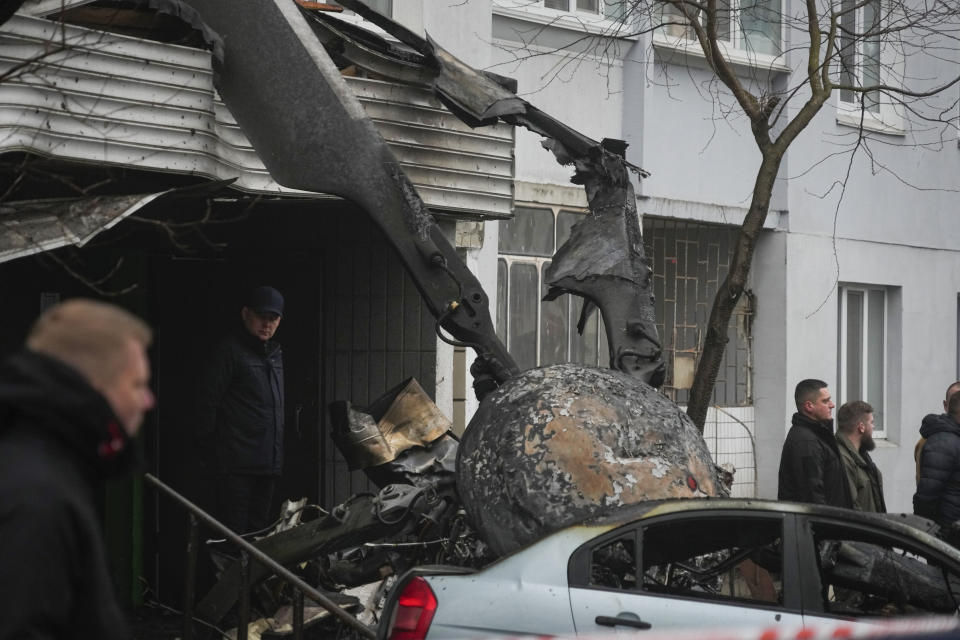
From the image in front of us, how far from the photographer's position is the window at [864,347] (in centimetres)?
1575

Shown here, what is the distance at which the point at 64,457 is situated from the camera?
2.72 metres

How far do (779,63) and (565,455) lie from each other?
8.66 meters

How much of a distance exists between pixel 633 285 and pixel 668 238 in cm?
577

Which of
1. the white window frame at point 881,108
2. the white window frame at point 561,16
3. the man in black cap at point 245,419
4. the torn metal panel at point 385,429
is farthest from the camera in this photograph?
the white window frame at point 881,108

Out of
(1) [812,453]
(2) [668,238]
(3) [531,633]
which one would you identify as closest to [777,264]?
(2) [668,238]

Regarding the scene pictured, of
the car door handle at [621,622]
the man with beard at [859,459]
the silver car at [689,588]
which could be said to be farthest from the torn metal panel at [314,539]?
the man with beard at [859,459]

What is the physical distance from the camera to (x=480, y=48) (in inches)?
450

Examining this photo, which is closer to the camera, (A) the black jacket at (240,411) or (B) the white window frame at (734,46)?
(A) the black jacket at (240,411)

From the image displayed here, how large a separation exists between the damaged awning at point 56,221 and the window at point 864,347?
34.2ft

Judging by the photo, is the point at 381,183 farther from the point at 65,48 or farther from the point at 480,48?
the point at 480,48

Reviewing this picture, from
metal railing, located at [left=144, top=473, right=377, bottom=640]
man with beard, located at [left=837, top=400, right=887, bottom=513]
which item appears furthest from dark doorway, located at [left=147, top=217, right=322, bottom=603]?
man with beard, located at [left=837, top=400, right=887, bottom=513]

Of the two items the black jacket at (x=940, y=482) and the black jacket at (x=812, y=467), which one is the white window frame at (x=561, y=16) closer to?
the black jacket at (x=812, y=467)

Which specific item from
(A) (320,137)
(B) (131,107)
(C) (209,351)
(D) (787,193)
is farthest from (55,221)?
(D) (787,193)

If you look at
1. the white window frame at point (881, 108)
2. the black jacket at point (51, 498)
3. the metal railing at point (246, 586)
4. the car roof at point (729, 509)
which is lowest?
the metal railing at point (246, 586)
